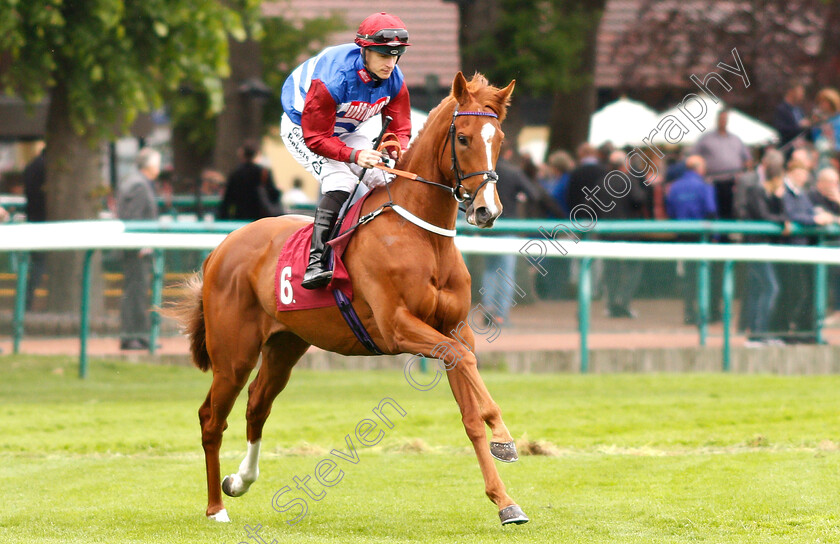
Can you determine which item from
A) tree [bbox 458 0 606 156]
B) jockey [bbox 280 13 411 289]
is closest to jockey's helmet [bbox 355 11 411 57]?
jockey [bbox 280 13 411 289]

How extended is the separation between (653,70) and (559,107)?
4211 mm

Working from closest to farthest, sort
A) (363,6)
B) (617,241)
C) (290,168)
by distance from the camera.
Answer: (617,241) → (363,6) → (290,168)

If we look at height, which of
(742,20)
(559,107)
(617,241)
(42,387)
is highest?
(742,20)

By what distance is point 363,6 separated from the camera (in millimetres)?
29156

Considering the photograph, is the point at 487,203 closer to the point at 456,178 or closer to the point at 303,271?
the point at 456,178

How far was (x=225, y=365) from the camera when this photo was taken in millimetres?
6863

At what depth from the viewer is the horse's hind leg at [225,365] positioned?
22.1 feet

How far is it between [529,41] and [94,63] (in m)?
7.13

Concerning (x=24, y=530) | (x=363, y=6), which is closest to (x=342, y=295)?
(x=24, y=530)

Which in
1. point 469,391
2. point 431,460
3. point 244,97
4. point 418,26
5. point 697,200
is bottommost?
point 431,460

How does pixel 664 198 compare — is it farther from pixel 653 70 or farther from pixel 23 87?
pixel 653 70

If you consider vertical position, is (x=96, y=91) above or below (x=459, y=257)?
above

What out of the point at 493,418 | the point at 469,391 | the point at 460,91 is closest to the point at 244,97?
the point at 460,91

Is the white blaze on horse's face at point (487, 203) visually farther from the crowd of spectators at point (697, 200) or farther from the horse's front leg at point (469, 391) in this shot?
the crowd of spectators at point (697, 200)
